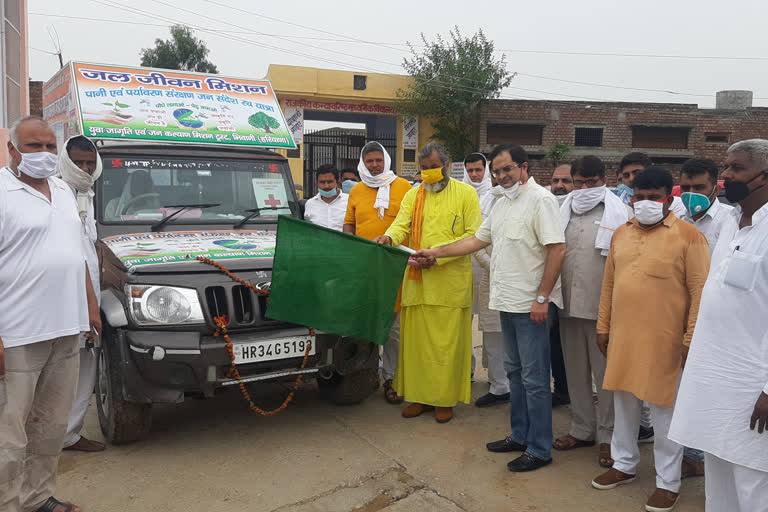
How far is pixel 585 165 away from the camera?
394 centimetres

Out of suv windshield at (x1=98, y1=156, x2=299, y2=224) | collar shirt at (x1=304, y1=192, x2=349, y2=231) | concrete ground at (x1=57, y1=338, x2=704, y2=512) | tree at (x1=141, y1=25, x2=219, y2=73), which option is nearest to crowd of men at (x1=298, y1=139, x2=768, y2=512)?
concrete ground at (x1=57, y1=338, x2=704, y2=512)

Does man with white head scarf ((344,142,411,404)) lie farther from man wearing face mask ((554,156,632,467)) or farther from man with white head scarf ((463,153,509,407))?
man wearing face mask ((554,156,632,467))

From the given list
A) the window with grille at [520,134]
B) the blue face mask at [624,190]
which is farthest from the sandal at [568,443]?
the window with grille at [520,134]

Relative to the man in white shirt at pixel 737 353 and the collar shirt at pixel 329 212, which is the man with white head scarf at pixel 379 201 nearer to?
the collar shirt at pixel 329 212

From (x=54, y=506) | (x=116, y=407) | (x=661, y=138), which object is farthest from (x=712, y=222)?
(x=661, y=138)

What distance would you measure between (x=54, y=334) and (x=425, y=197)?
275cm

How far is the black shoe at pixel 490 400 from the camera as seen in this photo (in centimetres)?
494

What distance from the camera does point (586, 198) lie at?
3.98 m

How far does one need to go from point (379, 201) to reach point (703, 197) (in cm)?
248

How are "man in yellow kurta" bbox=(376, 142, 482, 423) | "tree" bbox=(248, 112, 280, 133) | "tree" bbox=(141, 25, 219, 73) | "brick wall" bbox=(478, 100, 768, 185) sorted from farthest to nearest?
"tree" bbox=(141, 25, 219, 73) < "brick wall" bbox=(478, 100, 768, 185) < "tree" bbox=(248, 112, 280, 133) < "man in yellow kurta" bbox=(376, 142, 482, 423)

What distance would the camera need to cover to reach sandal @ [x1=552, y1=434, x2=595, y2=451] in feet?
13.2

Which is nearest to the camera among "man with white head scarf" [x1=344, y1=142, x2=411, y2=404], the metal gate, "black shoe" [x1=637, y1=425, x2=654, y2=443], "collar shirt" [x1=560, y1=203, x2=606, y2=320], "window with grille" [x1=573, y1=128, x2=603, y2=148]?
"collar shirt" [x1=560, y1=203, x2=606, y2=320]

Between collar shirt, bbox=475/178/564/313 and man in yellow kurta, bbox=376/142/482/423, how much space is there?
1.96 ft

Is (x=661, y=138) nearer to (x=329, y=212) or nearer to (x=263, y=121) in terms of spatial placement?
(x=329, y=212)
